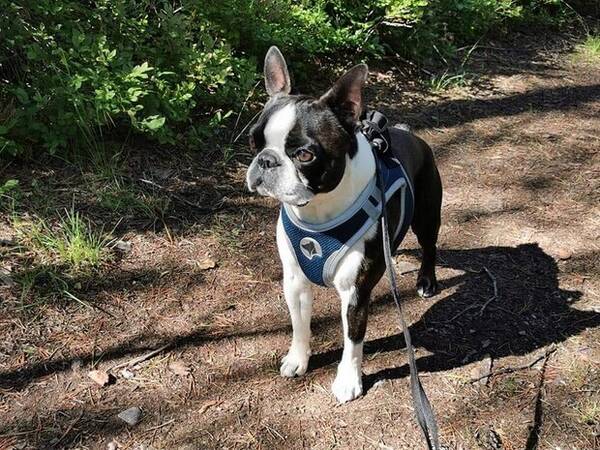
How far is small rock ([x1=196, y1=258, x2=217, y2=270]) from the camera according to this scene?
3.81 m

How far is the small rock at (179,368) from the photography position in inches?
123

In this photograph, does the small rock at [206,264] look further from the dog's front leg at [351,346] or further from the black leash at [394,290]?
the black leash at [394,290]

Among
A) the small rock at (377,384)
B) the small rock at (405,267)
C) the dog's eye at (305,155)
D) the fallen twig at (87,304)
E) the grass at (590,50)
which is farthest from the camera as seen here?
the grass at (590,50)

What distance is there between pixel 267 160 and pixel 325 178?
25 centimetres

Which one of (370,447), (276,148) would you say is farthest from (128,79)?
(370,447)

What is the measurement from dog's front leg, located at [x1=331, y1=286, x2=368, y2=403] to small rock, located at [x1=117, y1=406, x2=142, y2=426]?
97 cm

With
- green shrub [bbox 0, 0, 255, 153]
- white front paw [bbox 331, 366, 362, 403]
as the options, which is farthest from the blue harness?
green shrub [bbox 0, 0, 255, 153]

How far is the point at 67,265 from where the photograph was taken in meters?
3.60

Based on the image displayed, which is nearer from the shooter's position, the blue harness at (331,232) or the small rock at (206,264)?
the blue harness at (331,232)

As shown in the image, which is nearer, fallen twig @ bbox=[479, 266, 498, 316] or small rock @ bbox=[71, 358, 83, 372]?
small rock @ bbox=[71, 358, 83, 372]

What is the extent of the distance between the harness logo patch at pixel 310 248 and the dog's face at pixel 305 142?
26 cm

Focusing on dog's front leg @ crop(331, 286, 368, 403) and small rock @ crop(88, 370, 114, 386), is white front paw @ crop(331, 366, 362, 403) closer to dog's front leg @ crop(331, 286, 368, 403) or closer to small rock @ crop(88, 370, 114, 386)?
→ dog's front leg @ crop(331, 286, 368, 403)

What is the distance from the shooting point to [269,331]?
3.42 metres

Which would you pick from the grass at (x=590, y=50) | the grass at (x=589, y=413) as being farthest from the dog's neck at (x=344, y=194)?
the grass at (x=590, y=50)
